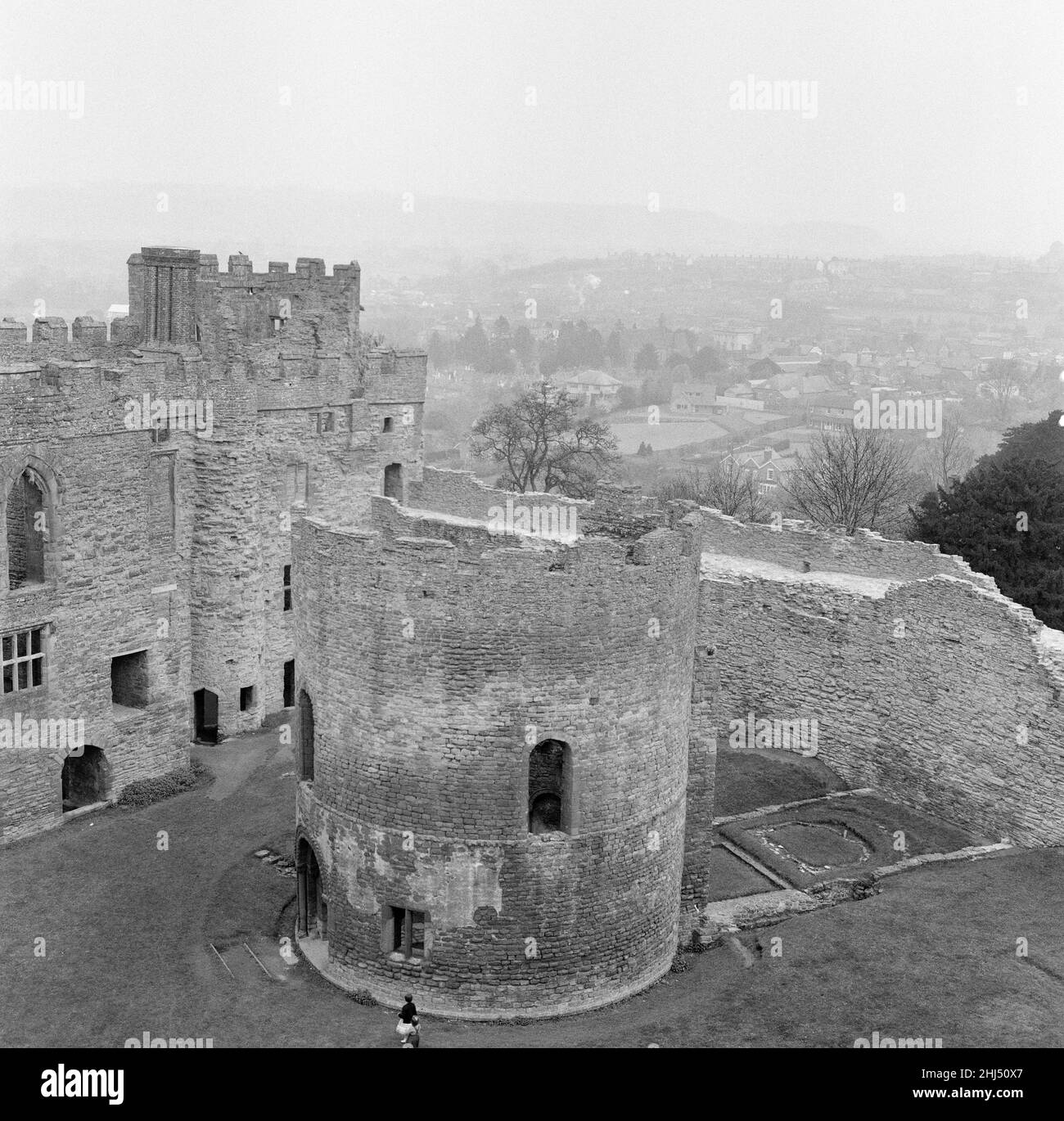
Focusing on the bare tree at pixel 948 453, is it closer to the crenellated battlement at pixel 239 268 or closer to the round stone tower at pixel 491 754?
the crenellated battlement at pixel 239 268

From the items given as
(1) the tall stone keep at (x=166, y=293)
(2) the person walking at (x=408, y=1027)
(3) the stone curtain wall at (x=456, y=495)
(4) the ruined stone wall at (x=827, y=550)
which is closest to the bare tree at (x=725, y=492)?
(4) the ruined stone wall at (x=827, y=550)

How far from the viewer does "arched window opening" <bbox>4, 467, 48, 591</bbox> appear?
30406mm

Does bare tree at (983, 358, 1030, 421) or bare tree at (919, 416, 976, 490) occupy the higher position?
bare tree at (983, 358, 1030, 421)

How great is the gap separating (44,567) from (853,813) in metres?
17.0

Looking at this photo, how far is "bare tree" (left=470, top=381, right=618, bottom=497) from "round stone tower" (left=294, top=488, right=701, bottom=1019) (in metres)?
34.1

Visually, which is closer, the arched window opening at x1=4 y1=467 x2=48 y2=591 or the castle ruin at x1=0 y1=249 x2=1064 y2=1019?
the castle ruin at x1=0 y1=249 x2=1064 y2=1019

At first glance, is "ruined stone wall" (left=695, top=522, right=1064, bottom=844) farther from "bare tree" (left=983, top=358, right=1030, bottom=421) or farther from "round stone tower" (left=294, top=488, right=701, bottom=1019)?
"bare tree" (left=983, top=358, right=1030, bottom=421)

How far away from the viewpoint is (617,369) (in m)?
131

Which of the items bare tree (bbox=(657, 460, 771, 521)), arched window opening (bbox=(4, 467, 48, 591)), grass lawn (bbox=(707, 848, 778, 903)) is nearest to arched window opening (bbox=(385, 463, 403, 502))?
arched window opening (bbox=(4, 467, 48, 591))

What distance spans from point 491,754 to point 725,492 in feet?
141

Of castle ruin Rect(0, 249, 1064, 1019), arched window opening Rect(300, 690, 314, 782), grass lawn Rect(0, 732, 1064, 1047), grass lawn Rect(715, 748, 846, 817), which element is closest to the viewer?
castle ruin Rect(0, 249, 1064, 1019)

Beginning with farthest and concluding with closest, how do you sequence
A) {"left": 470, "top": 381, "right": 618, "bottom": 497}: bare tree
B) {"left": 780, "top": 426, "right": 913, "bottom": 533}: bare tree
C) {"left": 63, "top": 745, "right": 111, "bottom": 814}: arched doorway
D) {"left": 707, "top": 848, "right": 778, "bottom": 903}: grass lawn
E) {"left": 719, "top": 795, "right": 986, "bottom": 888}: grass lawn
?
{"left": 780, "top": 426, "right": 913, "bottom": 533}: bare tree → {"left": 470, "top": 381, "right": 618, "bottom": 497}: bare tree → {"left": 63, "top": 745, "right": 111, "bottom": 814}: arched doorway → {"left": 719, "top": 795, "right": 986, "bottom": 888}: grass lawn → {"left": 707, "top": 848, "right": 778, "bottom": 903}: grass lawn

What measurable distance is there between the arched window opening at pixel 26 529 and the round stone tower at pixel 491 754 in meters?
9.32

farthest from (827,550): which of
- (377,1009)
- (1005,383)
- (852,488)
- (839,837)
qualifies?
(1005,383)
